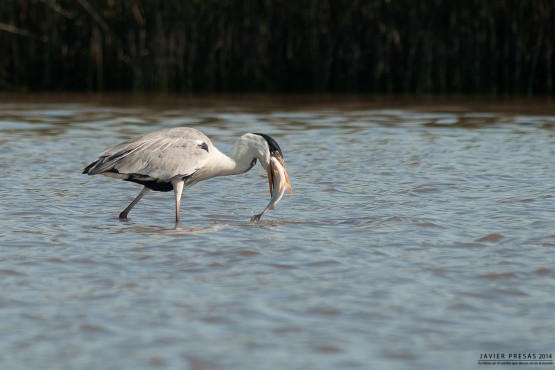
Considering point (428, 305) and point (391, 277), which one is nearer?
point (428, 305)

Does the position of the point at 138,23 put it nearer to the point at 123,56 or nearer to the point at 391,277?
the point at 123,56

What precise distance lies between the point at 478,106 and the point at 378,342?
511 inches

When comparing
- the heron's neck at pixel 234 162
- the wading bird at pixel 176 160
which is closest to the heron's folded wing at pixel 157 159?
the wading bird at pixel 176 160

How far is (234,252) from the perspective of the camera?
6.39m

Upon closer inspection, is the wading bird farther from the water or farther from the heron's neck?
the water

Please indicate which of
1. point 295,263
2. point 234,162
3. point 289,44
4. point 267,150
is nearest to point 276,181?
point 267,150

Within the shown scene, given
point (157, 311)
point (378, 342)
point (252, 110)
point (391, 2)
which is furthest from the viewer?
point (391, 2)

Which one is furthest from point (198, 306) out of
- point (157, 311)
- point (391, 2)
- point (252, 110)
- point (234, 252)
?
point (391, 2)

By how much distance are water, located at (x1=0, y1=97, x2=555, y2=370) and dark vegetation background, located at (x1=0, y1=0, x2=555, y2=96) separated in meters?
6.47

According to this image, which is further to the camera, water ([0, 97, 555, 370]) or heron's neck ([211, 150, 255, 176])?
heron's neck ([211, 150, 255, 176])

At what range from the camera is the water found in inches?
173

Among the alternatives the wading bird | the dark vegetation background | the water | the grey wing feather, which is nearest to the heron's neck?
the wading bird

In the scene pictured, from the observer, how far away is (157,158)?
307 inches

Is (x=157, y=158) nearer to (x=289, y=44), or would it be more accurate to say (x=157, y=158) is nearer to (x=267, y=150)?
(x=267, y=150)
